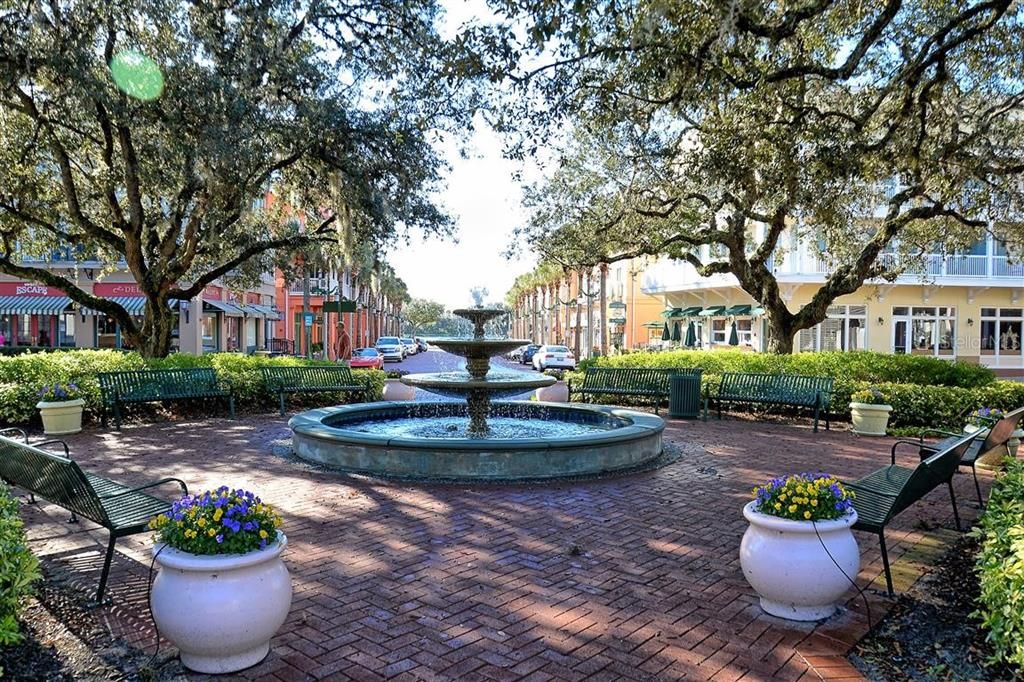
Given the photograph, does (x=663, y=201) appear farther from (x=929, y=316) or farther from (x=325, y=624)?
(x=929, y=316)

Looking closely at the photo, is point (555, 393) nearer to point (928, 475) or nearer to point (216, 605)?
point (928, 475)

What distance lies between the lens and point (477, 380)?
10172mm

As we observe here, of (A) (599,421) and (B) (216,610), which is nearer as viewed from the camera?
(B) (216,610)

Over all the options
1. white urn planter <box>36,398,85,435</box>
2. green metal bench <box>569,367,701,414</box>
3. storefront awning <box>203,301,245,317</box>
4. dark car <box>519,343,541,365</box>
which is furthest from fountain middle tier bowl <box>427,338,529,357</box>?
dark car <box>519,343,541,365</box>

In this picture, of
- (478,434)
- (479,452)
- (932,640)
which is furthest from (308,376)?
(932,640)

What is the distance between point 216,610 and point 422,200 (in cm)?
1276

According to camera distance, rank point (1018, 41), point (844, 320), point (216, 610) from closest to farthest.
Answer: point (216, 610) → point (1018, 41) → point (844, 320)

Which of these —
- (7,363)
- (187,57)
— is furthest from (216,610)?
(7,363)

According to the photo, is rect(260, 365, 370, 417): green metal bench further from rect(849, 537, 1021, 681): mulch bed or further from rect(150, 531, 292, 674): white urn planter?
rect(849, 537, 1021, 681): mulch bed

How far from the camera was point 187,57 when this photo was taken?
39.9 ft

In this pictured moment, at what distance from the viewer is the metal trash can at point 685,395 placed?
46.6 feet

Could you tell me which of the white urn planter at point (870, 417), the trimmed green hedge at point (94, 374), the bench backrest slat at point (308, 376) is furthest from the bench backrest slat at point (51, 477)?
the white urn planter at point (870, 417)

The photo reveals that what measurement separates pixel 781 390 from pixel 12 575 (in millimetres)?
12858

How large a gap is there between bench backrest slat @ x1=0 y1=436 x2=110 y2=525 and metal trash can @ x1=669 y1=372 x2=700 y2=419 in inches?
440
